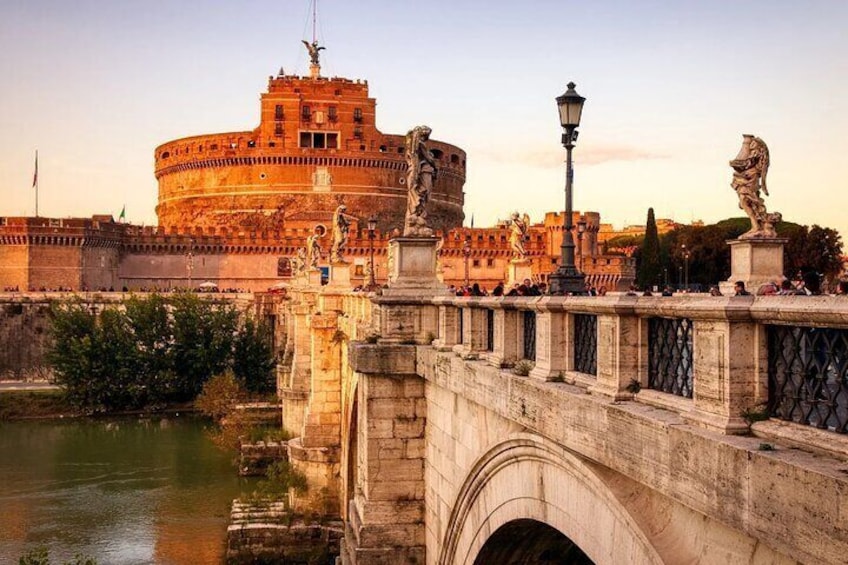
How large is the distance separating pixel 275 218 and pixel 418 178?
67015mm

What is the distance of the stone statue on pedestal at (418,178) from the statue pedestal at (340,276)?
11407mm

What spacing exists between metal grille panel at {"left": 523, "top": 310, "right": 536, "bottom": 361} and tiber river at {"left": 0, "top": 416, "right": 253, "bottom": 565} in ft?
50.9

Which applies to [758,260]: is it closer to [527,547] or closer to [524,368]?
[524,368]

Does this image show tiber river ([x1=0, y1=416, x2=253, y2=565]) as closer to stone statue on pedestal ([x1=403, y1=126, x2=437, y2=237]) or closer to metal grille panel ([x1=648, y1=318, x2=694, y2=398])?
stone statue on pedestal ([x1=403, y1=126, x2=437, y2=237])

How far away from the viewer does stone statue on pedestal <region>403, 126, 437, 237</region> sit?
36.9ft

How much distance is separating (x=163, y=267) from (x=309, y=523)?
50.7 metres

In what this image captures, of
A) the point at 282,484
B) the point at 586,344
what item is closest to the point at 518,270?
the point at 586,344

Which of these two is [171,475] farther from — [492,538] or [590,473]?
[590,473]

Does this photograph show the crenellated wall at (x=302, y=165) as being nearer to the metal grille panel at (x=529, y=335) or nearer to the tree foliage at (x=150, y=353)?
the tree foliage at (x=150, y=353)

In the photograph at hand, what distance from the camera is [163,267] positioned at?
6938 cm

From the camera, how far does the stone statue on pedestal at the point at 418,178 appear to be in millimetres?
11242

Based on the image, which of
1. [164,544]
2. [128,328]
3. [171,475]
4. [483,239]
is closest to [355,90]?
[483,239]

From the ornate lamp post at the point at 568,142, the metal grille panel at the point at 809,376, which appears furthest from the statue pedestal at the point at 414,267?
the metal grille panel at the point at 809,376

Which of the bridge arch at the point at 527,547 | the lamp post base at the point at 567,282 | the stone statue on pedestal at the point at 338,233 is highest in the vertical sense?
the stone statue on pedestal at the point at 338,233
